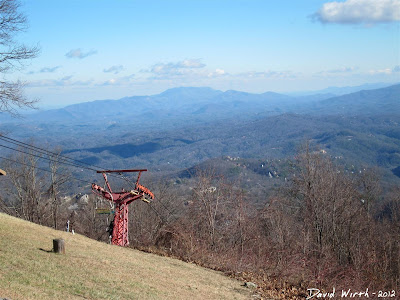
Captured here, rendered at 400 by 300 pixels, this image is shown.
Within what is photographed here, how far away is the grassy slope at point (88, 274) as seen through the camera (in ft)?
33.5

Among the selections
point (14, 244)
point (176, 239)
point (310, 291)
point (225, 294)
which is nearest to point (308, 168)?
point (176, 239)

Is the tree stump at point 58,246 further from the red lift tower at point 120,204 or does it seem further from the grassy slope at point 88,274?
the red lift tower at point 120,204

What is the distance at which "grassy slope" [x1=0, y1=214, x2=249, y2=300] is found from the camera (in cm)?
1020

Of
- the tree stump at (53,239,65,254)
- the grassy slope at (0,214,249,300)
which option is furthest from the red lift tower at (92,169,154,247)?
the tree stump at (53,239,65,254)

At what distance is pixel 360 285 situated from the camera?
15.4 m

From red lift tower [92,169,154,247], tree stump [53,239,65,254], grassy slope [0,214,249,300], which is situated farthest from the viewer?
red lift tower [92,169,154,247]

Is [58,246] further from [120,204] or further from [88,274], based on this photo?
[120,204]

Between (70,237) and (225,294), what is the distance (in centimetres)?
838

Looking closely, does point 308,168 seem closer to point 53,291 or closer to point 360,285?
point 360,285

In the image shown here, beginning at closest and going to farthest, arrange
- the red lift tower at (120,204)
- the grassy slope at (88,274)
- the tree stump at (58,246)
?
the grassy slope at (88,274), the tree stump at (58,246), the red lift tower at (120,204)

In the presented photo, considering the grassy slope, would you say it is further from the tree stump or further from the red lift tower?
the red lift tower

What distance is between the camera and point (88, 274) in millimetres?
12188

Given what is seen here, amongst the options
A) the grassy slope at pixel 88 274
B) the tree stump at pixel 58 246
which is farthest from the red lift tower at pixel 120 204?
the tree stump at pixel 58 246

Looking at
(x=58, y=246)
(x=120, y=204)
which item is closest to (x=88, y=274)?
(x=58, y=246)
